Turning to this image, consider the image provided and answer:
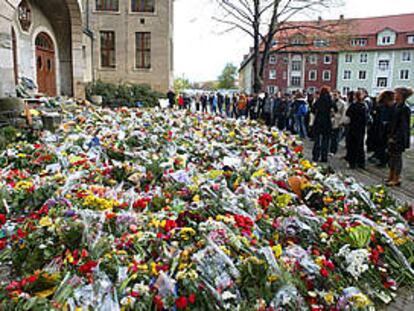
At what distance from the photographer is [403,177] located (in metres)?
8.37

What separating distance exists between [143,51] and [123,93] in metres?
5.53

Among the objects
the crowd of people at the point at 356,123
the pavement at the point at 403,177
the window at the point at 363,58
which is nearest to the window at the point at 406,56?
the window at the point at 363,58

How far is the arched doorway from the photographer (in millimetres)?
17641

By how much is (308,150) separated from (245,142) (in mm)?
3551

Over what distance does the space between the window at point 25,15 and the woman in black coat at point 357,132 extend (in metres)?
13.6

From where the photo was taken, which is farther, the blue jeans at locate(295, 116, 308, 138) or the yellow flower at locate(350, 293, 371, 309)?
the blue jeans at locate(295, 116, 308, 138)

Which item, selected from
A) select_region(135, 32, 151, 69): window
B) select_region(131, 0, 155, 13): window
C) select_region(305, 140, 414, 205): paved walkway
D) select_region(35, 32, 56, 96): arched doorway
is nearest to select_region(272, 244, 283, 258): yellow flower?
select_region(305, 140, 414, 205): paved walkway

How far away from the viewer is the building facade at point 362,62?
6091cm

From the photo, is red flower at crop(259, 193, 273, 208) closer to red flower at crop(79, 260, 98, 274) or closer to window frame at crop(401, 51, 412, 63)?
red flower at crop(79, 260, 98, 274)

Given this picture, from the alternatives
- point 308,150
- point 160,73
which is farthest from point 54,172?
point 160,73

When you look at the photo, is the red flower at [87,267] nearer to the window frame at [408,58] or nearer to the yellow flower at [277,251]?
the yellow flower at [277,251]

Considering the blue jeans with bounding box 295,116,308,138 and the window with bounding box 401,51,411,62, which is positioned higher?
the window with bounding box 401,51,411,62

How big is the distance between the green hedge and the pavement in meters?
15.7

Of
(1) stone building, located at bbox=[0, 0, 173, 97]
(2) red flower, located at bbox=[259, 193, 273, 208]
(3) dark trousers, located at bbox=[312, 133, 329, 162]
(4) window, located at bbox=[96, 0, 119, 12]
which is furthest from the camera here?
(4) window, located at bbox=[96, 0, 119, 12]
